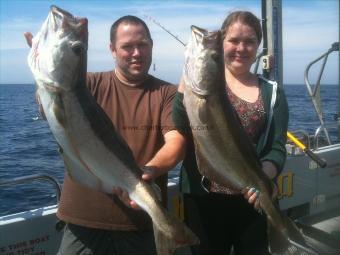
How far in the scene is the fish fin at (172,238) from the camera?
3.23 m

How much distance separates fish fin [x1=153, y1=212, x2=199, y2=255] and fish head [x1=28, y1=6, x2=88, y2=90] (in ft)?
3.99

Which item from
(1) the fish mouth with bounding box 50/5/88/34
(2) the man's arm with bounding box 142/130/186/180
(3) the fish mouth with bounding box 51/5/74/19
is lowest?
(2) the man's arm with bounding box 142/130/186/180

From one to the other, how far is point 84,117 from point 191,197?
4.83ft

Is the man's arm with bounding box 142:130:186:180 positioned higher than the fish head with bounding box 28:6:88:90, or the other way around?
the fish head with bounding box 28:6:88:90

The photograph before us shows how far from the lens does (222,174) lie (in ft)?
11.5

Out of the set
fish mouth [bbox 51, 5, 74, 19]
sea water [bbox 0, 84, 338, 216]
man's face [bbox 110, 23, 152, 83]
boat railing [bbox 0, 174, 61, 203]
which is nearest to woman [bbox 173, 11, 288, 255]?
man's face [bbox 110, 23, 152, 83]

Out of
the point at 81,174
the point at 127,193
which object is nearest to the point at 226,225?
the point at 127,193

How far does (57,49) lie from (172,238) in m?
1.56

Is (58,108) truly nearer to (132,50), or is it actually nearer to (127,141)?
(127,141)

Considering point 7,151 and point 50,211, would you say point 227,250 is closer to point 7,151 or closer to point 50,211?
point 50,211

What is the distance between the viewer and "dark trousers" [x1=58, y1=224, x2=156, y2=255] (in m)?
3.67

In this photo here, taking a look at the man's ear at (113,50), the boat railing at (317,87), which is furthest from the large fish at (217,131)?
the boat railing at (317,87)

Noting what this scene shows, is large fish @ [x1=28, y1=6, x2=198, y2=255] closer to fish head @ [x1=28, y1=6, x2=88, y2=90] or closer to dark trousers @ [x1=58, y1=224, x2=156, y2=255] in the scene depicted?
fish head @ [x1=28, y1=6, x2=88, y2=90]

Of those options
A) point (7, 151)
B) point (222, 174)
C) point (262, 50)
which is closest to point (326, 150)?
point (262, 50)
